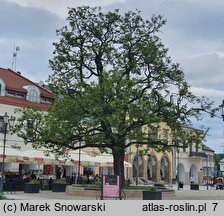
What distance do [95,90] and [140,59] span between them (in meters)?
5.03

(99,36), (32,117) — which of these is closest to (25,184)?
(32,117)

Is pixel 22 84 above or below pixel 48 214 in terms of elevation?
above

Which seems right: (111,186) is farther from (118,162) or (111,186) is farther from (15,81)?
(15,81)

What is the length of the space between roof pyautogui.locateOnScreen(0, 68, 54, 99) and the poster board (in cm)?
3055

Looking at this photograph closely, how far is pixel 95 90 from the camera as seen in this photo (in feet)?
85.5

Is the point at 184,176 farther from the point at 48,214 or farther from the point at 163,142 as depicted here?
the point at 48,214

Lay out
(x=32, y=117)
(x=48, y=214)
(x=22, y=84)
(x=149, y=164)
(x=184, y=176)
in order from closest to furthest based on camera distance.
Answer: (x=48, y=214) → (x=32, y=117) → (x=22, y=84) → (x=149, y=164) → (x=184, y=176)

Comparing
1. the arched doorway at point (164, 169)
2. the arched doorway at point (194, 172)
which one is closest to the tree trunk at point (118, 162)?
the arched doorway at point (164, 169)

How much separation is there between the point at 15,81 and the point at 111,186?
34.4 m

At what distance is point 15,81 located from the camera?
172ft

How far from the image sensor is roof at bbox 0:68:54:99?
5016 cm

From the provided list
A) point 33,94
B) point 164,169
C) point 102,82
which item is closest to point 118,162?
point 102,82

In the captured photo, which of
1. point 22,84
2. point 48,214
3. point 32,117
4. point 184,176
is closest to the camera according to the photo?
point 48,214

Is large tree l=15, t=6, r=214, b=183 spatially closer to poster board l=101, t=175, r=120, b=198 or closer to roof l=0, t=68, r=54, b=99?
poster board l=101, t=175, r=120, b=198
